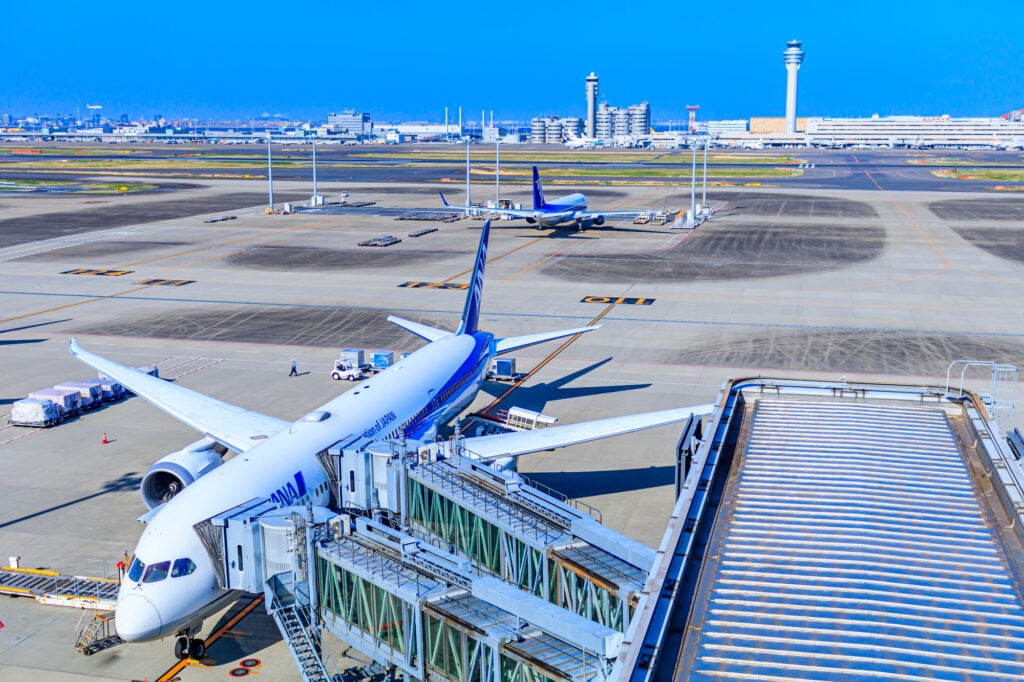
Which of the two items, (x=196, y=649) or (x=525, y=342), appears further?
(x=525, y=342)

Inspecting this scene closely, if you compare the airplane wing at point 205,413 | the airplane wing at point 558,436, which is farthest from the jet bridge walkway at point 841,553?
the airplane wing at point 205,413

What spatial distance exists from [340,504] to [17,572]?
11.1 m

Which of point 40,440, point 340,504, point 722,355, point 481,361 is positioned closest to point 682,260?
point 722,355

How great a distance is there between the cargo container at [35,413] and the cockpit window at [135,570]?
969 inches

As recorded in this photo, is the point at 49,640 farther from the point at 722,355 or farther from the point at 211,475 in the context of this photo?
the point at 722,355

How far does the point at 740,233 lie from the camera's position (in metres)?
122

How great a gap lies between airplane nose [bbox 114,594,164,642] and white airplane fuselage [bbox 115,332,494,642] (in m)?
0.02

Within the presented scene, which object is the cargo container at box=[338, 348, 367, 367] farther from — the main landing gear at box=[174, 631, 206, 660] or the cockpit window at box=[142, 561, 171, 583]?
the cockpit window at box=[142, 561, 171, 583]

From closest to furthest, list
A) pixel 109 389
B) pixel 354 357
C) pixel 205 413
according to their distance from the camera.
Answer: pixel 205 413
pixel 109 389
pixel 354 357

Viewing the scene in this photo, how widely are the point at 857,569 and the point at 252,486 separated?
15.3 meters

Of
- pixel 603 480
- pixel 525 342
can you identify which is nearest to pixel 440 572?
pixel 603 480

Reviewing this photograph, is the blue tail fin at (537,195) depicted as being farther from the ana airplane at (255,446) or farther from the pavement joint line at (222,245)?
the ana airplane at (255,446)

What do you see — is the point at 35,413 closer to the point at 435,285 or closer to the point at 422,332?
the point at 422,332

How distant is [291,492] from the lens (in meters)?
28.0
